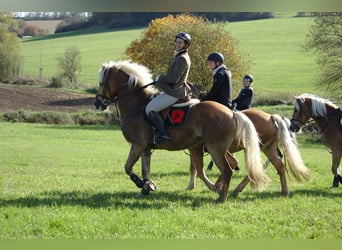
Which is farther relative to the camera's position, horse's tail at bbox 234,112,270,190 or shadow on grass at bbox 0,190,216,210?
horse's tail at bbox 234,112,270,190

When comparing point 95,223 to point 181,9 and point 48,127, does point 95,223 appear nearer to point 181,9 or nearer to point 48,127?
point 181,9

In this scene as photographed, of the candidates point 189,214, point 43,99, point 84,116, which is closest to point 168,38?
point 84,116

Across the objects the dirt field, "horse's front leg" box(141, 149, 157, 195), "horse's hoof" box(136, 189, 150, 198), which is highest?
"horse's front leg" box(141, 149, 157, 195)

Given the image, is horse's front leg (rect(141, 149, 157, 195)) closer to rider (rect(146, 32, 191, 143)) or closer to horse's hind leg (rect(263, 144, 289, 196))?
→ rider (rect(146, 32, 191, 143))

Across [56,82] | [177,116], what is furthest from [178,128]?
[56,82]

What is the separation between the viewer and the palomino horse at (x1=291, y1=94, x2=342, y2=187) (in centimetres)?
1097

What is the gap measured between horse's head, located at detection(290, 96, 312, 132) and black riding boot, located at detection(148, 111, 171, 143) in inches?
141

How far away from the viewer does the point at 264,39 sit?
47.4 m

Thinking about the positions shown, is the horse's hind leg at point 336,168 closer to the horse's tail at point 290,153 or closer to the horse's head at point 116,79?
the horse's tail at point 290,153

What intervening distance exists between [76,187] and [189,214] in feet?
11.4

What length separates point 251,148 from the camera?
27.1 ft

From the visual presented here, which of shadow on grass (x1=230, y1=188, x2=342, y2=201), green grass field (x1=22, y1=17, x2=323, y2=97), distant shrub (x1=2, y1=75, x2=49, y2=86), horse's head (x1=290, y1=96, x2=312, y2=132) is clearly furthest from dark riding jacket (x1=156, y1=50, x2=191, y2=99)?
distant shrub (x1=2, y1=75, x2=49, y2=86)

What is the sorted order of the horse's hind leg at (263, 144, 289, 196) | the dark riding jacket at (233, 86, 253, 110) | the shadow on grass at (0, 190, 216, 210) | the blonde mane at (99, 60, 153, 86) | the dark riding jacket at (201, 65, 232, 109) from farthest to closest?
the dark riding jacket at (233, 86, 253, 110) → the horse's hind leg at (263, 144, 289, 196) → the blonde mane at (99, 60, 153, 86) → the dark riding jacket at (201, 65, 232, 109) → the shadow on grass at (0, 190, 216, 210)

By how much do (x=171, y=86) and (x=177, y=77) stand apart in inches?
9.4
